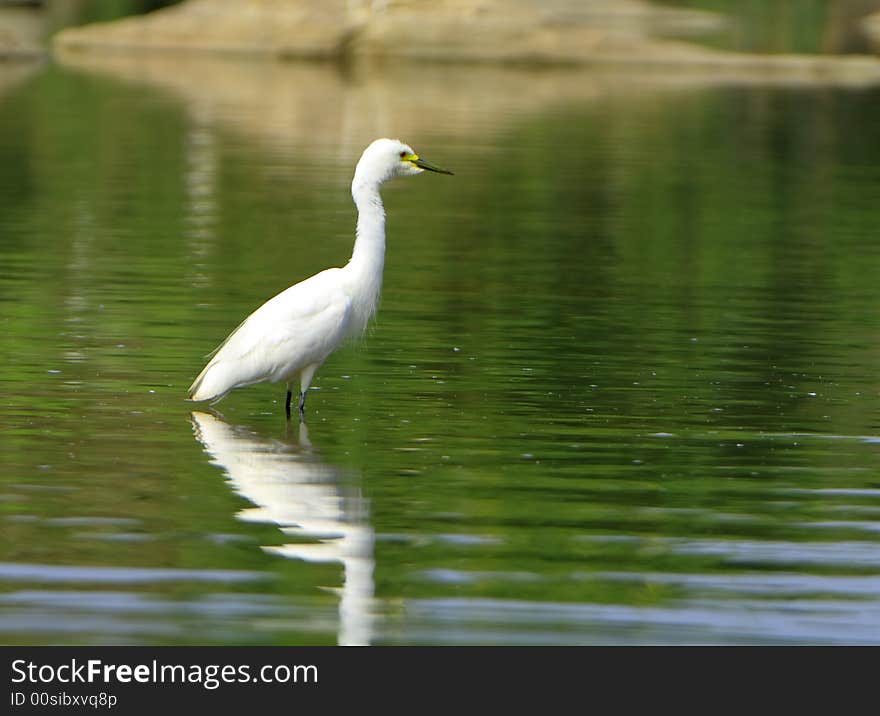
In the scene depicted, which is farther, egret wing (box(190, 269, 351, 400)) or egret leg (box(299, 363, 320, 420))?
egret leg (box(299, 363, 320, 420))

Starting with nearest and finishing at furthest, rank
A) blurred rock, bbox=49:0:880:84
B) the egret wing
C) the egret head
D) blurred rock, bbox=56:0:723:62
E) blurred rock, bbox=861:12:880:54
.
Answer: the egret wing
the egret head
blurred rock, bbox=49:0:880:84
blurred rock, bbox=56:0:723:62
blurred rock, bbox=861:12:880:54

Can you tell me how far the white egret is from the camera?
11664 millimetres

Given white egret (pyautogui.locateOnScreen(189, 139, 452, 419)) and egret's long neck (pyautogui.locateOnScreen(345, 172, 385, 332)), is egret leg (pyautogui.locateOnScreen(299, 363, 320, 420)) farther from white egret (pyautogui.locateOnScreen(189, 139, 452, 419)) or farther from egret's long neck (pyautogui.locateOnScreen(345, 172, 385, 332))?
egret's long neck (pyautogui.locateOnScreen(345, 172, 385, 332))

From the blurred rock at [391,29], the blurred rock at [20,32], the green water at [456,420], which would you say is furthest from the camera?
the blurred rock at [391,29]

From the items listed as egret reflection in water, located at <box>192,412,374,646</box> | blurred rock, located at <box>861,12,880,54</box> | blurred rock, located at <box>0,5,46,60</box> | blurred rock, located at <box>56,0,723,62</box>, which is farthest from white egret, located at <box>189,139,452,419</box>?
blurred rock, located at <box>861,12,880,54</box>

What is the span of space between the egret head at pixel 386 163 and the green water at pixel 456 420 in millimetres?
1430

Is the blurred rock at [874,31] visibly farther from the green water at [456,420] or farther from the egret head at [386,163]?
the egret head at [386,163]

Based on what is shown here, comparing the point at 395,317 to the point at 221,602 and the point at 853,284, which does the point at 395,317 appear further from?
the point at 221,602

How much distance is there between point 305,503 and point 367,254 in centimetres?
274

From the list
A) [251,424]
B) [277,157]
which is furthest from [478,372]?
[277,157]

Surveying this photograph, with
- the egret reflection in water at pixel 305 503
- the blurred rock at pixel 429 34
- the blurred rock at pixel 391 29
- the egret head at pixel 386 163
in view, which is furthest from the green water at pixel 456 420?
the blurred rock at pixel 391 29

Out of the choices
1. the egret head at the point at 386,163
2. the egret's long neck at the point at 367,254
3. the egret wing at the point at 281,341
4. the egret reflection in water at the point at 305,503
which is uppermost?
the egret head at the point at 386,163

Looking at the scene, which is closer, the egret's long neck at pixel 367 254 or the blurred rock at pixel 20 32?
the egret's long neck at pixel 367 254

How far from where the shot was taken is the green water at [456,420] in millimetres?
8117
